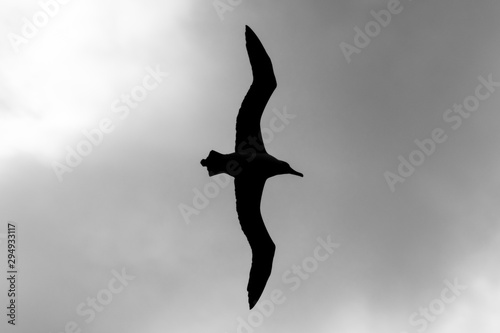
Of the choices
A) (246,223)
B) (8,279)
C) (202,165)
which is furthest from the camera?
(8,279)

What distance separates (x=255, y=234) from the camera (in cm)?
2633

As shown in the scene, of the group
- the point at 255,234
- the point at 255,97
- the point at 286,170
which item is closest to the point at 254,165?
the point at 286,170

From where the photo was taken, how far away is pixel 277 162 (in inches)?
1009

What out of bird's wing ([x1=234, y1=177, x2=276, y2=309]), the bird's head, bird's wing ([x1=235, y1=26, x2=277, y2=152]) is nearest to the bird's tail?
bird's wing ([x1=235, y1=26, x2=277, y2=152])

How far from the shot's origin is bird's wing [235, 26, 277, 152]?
24.6m

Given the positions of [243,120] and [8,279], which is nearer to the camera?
[243,120]

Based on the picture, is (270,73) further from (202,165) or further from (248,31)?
(202,165)

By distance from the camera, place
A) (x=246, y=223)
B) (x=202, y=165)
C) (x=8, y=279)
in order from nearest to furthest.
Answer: (x=202, y=165), (x=246, y=223), (x=8, y=279)

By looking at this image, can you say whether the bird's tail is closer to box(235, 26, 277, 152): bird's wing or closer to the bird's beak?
box(235, 26, 277, 152): bird's wing

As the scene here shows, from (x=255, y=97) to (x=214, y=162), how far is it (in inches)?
111

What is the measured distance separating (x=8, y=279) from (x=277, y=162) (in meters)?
12.9

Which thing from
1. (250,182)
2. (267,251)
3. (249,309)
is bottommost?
(249,309)

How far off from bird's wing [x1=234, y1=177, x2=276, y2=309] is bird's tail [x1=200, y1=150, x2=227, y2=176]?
4.81ft

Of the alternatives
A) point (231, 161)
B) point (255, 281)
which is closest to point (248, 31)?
point (231, 161)
